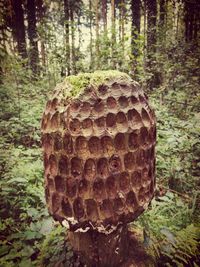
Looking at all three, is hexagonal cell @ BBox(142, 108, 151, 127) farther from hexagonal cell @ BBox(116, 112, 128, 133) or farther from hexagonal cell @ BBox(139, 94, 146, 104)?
hexagonal cell @ BBox(116, 112, 128, 133)

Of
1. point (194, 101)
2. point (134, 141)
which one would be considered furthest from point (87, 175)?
point (194, 101)

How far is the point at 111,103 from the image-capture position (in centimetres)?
162

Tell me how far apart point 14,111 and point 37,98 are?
140cm

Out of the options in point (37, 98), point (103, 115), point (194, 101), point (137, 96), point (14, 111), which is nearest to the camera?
point (103, 115)

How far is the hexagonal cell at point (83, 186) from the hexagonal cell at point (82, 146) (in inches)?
6.6

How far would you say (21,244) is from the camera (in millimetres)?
2268

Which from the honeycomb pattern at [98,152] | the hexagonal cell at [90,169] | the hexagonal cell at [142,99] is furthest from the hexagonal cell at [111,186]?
the hexagonal cell at [142,99]

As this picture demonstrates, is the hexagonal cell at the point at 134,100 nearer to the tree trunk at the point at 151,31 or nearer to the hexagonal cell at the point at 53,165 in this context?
the hexagonal cell at the point at 53,165

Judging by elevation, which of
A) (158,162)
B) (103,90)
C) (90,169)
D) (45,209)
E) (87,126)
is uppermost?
(103,90)

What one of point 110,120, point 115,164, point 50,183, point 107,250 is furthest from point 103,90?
point 107,250

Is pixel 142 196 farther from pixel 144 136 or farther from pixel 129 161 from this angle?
pixel 144 136

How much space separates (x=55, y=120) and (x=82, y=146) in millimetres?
260

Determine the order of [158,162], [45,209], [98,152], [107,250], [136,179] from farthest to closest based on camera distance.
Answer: [158,162] < [45,209] < [107,250] < [136,179] < [98,152]

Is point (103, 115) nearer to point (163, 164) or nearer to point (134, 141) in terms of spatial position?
point (134, 141)
